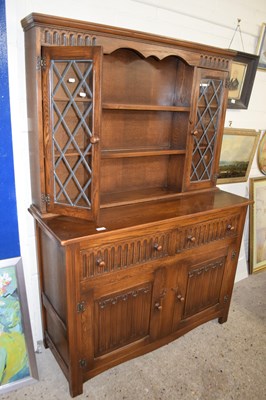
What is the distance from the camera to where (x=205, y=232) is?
191cm

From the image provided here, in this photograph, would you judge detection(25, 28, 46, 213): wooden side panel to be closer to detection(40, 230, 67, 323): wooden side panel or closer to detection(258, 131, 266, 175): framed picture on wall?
detection(40, 230, 67, 323): wooden side panel

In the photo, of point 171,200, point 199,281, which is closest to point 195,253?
point 199,281

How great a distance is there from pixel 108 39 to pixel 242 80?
128cm

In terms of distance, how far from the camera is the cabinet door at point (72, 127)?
135 cm

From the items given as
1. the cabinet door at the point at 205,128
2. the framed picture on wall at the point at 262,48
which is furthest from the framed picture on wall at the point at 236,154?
the framed picture on wall at the point at 262,48

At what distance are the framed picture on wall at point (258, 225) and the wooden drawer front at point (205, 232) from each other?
837mm

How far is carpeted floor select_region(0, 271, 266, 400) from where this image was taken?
1.73 meters

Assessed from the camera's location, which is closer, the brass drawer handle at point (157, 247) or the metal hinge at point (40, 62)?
the metal hinge at point (40, 62)

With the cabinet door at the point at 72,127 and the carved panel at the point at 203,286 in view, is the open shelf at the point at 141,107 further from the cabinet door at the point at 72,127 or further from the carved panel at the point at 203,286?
the carved panel at the point at 203,286

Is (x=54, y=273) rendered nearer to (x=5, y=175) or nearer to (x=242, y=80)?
(x=5, y=175)

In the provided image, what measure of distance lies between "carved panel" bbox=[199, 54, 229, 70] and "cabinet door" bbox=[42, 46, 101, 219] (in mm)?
770

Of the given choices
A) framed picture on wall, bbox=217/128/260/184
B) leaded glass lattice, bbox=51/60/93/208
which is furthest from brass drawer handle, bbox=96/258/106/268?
framed picture on wall, bbox=217/128/260/184

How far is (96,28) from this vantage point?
1.39 metres

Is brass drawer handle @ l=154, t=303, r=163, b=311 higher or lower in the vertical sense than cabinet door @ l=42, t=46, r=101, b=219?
lower
